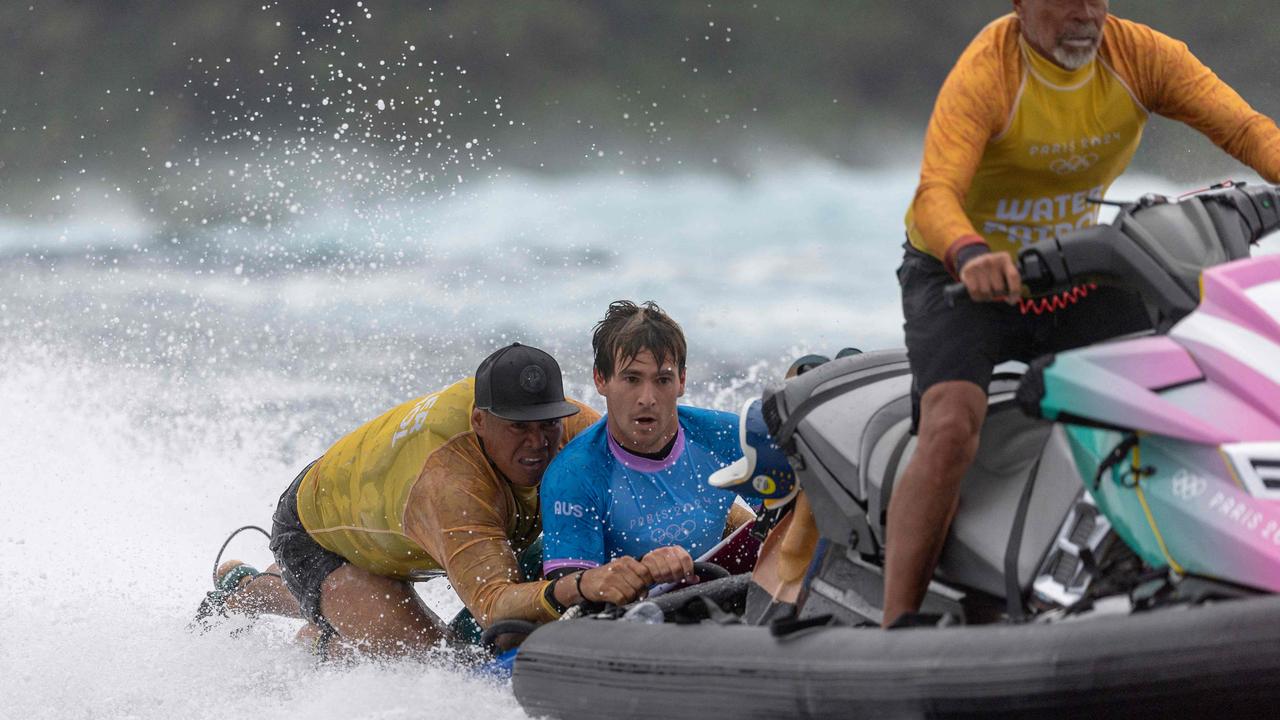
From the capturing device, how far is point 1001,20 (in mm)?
2994

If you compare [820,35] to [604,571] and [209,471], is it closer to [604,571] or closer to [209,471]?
[209,471]

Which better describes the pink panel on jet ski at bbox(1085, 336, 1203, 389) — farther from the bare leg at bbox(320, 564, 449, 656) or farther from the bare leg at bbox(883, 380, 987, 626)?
the bare leg at bbox(320, 564, 449, 656)

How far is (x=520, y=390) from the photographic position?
4715 millimetres

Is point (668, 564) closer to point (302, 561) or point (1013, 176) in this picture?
point (1013, 176)

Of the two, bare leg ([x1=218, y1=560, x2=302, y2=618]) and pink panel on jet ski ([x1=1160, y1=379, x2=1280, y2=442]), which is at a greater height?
pink panel on jet ski ([x1=1160, y1=379, x2=1280, y2=442])

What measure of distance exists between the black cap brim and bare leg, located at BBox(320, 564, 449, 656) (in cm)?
83

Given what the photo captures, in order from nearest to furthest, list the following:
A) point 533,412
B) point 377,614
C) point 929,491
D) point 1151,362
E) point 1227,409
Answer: point 1227,409, point 1151,362, point 929,491, point 533,412, point 377,614

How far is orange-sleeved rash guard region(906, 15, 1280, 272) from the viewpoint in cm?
287

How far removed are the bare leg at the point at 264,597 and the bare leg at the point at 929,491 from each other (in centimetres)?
371

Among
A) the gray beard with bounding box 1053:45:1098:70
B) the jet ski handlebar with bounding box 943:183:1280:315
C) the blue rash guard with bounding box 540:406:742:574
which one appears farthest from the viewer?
the blue rash guard with bounding box 540:406:742:574

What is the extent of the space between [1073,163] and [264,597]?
13.8 feet

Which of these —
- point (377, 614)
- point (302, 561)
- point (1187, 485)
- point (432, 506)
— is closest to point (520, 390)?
point (432, 506)

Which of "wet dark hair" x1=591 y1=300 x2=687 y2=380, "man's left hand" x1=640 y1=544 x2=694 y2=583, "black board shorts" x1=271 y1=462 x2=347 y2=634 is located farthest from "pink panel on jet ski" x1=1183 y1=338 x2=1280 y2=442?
"black board shorts" x1=271 y1=462 x2=347 y2=634

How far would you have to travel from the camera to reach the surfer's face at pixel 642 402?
4.41m
